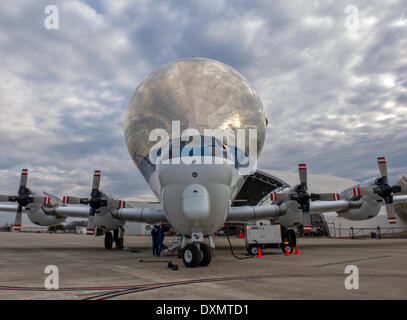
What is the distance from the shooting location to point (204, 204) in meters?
8.88

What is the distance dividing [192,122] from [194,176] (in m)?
3.31

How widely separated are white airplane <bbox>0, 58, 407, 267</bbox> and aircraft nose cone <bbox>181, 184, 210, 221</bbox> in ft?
0.09

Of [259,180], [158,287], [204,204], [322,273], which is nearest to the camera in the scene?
[158,287]

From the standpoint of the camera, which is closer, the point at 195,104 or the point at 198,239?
the point at 198,239

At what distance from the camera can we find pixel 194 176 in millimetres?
9328

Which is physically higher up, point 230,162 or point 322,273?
point 230,162

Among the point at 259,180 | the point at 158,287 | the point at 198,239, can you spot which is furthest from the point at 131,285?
the point at 259,180

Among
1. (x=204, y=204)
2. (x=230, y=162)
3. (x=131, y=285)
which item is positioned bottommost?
(x=131, y=285)

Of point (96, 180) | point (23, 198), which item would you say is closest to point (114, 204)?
point (96, 180)
